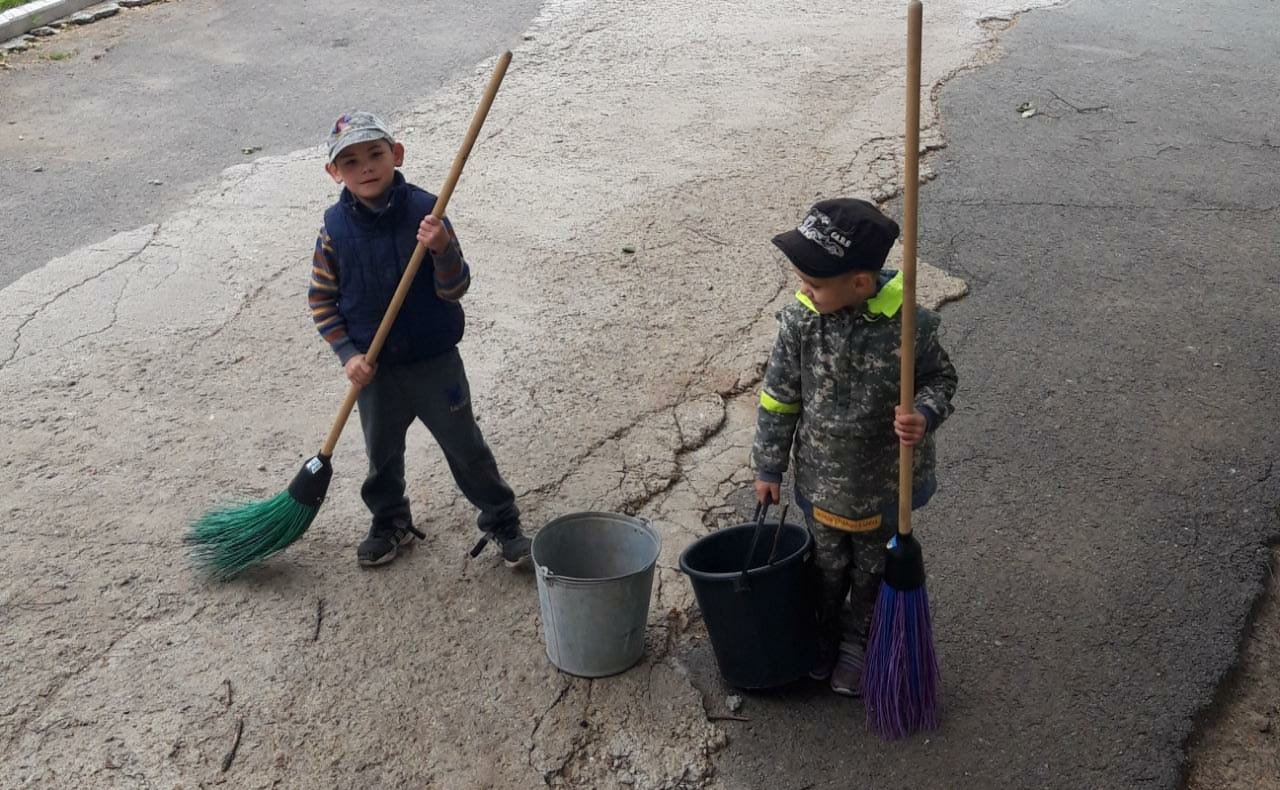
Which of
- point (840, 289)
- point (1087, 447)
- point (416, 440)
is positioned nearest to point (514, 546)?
point (416, 440)

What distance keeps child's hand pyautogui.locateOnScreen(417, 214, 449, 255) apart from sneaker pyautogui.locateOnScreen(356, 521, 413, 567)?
115 cm

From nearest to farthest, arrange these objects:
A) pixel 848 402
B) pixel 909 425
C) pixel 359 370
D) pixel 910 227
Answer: pixel 910 227 → pixel 909 425 → pixel 848 402 → pixel 359 370

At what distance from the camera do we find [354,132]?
367 centimetres

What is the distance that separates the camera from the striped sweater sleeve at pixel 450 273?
3.74 metres

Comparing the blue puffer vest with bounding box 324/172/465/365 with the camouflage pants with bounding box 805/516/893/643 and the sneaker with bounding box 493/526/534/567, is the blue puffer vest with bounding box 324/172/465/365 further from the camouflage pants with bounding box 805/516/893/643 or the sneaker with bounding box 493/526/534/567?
the camouflage pants with bounding box 805/516/893/643

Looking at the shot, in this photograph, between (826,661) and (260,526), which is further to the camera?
(260,526)

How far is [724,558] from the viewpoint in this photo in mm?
A: 3709

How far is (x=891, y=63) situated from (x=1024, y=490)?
5.94 meters

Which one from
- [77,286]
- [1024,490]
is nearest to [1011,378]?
[1024,490]

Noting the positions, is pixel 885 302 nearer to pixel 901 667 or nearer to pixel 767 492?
pixel 767 492

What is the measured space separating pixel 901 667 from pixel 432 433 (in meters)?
1.72

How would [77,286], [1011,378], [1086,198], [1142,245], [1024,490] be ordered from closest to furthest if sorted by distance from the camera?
1. [1024,490]
2. [1011,378]
3. [77,286]
4. [1142,245]
5. [1086,198]

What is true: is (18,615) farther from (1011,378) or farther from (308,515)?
(1011,378)

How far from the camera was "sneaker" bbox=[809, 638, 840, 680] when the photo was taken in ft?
12.3
